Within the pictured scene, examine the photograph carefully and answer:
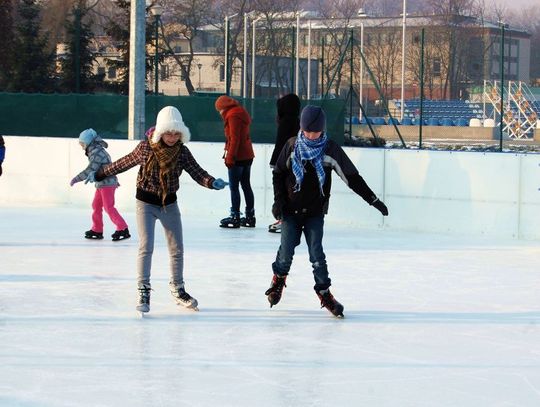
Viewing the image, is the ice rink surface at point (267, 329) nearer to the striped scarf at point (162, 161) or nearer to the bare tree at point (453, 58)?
the striped scarf at point (162, 161)

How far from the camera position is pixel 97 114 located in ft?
58.6

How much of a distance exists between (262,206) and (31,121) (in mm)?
6292

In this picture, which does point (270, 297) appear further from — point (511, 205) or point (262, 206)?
point (262, 206)

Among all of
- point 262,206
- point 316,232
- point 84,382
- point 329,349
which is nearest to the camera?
point 84,382

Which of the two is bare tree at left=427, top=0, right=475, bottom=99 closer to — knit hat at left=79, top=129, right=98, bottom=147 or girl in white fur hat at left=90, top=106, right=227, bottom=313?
knit hat at left=79, top=129, right=98, bottom=147

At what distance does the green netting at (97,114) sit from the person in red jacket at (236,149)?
5.90 metres

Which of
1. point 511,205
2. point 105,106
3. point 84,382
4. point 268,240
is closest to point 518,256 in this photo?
point 511,205

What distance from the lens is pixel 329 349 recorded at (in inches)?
234

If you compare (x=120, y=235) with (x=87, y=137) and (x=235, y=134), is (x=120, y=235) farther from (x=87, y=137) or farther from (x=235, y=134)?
(x=235, y=134)

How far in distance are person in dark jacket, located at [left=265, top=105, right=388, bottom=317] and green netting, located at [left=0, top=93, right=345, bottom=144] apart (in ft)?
35.2

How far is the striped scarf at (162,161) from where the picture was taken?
6.73 metres

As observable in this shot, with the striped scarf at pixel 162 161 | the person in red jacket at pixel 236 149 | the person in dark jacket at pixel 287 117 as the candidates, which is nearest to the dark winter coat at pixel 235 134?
the person in red jacket at pixel 236 149

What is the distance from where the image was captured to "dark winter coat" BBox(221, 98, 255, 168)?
11414 mm

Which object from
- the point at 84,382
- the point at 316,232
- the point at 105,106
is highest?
the point at 105,106
